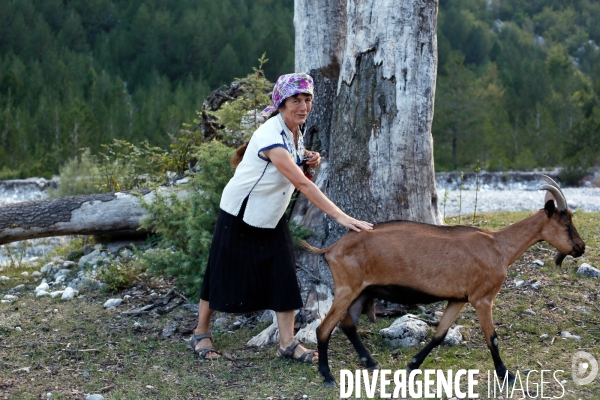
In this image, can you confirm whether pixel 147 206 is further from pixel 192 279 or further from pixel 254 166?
pixel 254 166

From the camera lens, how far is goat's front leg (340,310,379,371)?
5.50m

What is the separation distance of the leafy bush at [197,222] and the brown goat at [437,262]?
7.14 feet

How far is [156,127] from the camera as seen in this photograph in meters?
29.5

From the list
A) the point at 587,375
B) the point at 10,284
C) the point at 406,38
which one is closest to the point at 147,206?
the point at 10,284

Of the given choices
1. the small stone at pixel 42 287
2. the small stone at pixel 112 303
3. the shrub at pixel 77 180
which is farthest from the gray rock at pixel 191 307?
the shrub at pixel 77 180

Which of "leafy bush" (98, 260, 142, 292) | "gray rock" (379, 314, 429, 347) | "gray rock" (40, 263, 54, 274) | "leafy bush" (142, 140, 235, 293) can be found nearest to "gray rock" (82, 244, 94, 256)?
"gray rock" (40, 263, 54, 274)

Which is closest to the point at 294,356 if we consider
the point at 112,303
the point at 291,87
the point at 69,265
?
the point at 291,87

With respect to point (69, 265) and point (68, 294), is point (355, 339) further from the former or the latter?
point (69, 265)

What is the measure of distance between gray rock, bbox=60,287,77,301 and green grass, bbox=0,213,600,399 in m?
0.46

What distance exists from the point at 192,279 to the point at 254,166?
2256 millimetres

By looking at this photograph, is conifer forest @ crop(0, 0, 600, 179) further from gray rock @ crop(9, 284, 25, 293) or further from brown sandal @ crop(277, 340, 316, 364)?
brown sandal @ crop(277, 340, 316, 364)

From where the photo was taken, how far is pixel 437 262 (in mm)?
5270

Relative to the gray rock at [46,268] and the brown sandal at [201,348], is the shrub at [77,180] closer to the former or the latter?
the gray rock at [46,268]

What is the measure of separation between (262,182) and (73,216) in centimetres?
493
